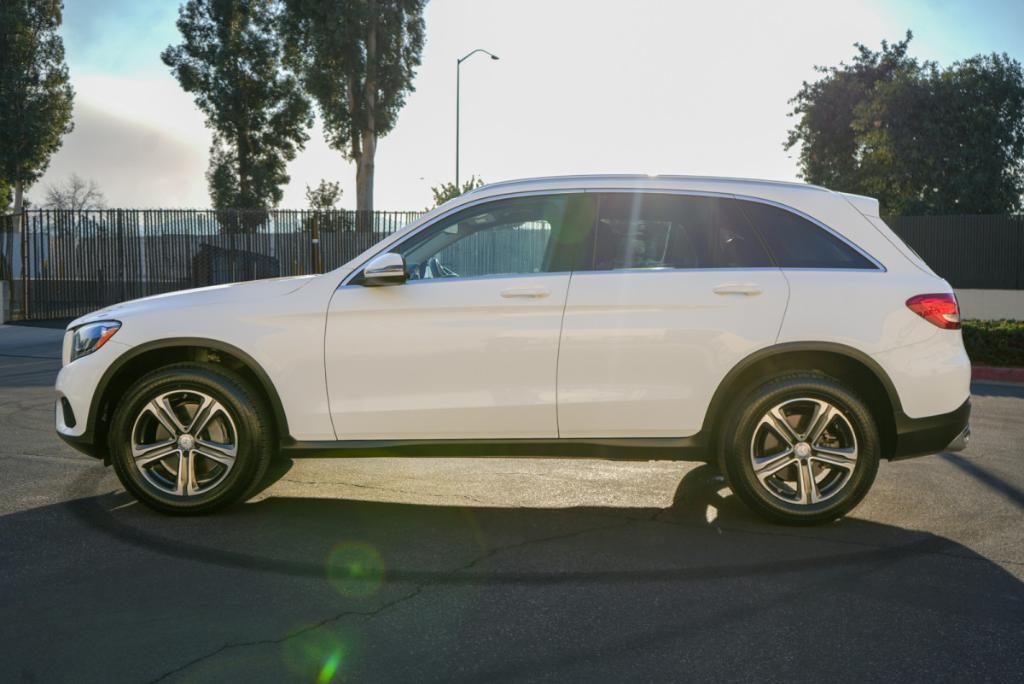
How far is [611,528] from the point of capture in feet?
17.4

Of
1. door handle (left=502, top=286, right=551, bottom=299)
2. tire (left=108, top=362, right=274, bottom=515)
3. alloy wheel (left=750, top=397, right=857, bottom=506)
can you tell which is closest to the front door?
door handle (left=502, top=286, right=551, bottom=299)

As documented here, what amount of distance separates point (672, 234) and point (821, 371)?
1.09 metres

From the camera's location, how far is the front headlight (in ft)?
17.9

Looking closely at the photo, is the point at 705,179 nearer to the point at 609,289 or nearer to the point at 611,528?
the point at 609,289

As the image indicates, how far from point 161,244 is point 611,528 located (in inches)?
861

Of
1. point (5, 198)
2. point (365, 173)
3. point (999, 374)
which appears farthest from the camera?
point (5, 198)

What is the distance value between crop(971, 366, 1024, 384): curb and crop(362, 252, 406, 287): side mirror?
11208 mm

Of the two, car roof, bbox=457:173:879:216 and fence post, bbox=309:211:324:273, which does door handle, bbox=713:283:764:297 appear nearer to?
car roof, bbox=457:173:879:216

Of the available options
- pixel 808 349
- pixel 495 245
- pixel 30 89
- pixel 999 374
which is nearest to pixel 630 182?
pixel 495 245

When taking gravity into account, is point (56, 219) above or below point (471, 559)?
above

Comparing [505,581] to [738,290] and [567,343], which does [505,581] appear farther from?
[738,290]

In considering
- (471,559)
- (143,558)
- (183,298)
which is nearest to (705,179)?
(471,559)

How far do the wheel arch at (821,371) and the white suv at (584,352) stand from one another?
12mm

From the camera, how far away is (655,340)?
5160 millimetres
